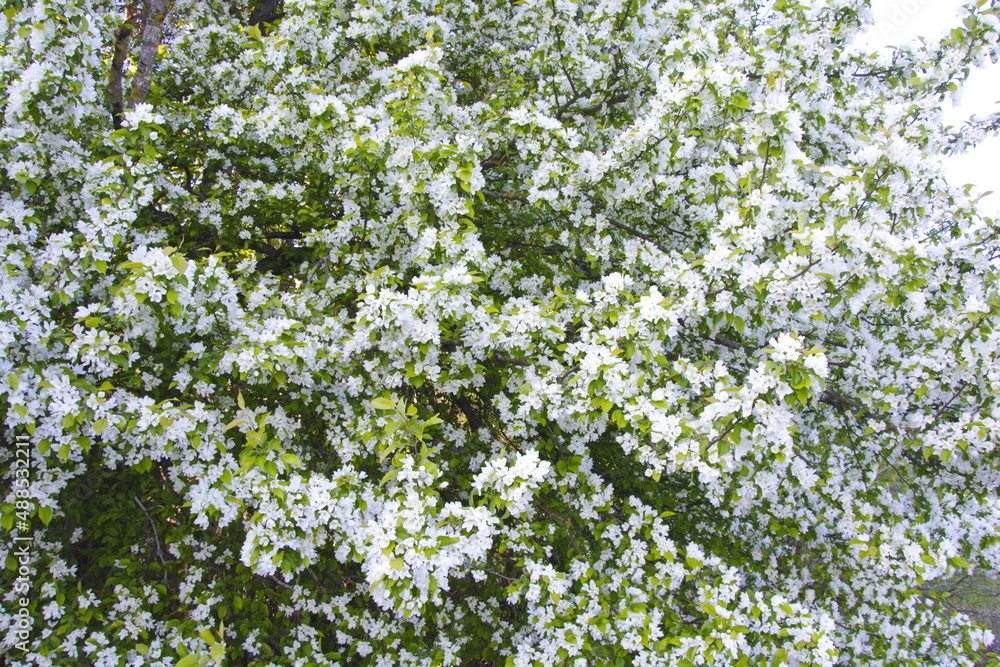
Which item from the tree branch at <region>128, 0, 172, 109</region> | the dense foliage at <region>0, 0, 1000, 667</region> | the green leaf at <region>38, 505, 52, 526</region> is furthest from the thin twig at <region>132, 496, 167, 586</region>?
the tree branch at <region>128, 0, 172, 109</region>

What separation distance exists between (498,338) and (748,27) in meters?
4.19

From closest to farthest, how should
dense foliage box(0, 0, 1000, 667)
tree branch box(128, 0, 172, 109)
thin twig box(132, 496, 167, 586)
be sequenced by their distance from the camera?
1. dense foliage box(0, 0, 1000, 667)
2. thin twig box(132, 496, 167, 586)
3. tree branch box(128, 0, 172, 109)

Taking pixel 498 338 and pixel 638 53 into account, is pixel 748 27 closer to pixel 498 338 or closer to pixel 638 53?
pixel 638 53

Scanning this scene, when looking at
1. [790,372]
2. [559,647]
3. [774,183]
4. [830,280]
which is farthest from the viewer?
[774,183]

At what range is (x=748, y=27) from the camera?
531 centimetres

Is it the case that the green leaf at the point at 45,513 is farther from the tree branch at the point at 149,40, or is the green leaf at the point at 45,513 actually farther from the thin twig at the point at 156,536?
the tree branch at the point at 149,40

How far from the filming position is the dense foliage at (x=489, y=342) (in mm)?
2906

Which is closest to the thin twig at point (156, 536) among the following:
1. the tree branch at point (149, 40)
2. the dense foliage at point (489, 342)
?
the dense foliage at point (489, 342)

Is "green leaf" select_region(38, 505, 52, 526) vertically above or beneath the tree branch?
beneath

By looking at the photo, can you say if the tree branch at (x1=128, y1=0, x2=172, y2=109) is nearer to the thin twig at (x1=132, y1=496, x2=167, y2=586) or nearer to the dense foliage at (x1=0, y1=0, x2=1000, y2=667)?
the dense foliage at (x1=0, y1=0, x2=1000, y2=667)

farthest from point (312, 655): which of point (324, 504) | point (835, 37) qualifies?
point (835, 37)

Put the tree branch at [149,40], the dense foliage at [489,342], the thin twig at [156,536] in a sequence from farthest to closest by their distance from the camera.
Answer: the tree branch at [149,40]
the thin twig at [156,536]
the dense foliage at [489,342]

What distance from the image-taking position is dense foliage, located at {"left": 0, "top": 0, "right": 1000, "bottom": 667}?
2.91 meters

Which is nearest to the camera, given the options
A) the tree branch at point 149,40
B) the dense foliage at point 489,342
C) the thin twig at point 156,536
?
the dense foliage at point 489,342
